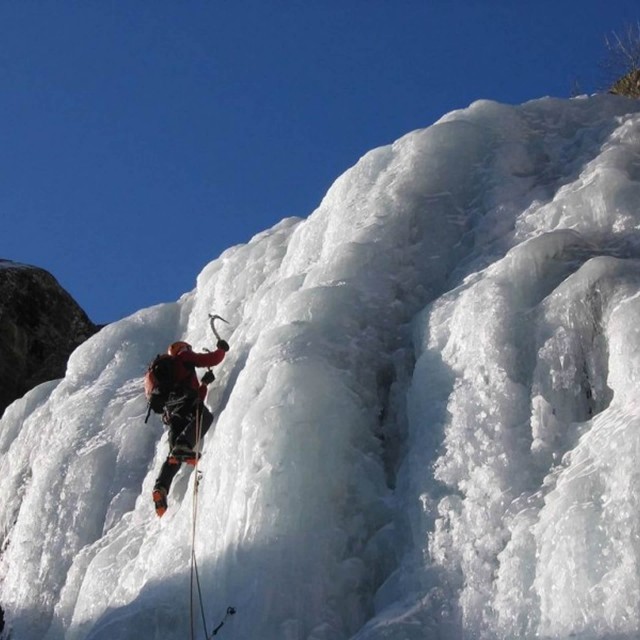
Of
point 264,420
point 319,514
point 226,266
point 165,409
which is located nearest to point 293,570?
point 319,514

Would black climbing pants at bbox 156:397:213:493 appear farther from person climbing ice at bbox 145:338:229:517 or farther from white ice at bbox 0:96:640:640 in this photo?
white ice at bbox 0:96:640:640

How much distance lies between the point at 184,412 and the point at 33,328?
7.40m

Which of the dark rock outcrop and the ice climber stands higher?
the dark rock outcrop

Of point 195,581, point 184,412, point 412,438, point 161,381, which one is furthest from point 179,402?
point 412,438

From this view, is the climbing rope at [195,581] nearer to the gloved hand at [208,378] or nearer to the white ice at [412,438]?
the white ice at [412,438]

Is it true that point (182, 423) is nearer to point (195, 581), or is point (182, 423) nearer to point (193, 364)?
point (193, 364)

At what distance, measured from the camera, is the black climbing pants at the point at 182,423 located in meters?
9.30

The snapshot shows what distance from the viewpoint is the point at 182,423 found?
949 cm

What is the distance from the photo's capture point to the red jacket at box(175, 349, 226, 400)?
976 cm

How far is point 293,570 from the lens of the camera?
7148 millimetres

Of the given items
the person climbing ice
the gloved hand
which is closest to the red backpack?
the person climbing ice

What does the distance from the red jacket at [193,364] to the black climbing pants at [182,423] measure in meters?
0.24

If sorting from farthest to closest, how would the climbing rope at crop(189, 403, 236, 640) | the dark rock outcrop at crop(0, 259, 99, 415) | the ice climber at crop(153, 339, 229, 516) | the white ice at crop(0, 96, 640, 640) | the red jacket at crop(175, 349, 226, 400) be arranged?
the dark rock outcrop at crop(0, 259, 99, 415)
the red jacket at crop(175, 349, 226, 400)
the ice climber at crop(153, 339, 229, 516)
the climbing rope at crop(189, 403, 236, 640)
the white ice at crop(0, 96, 640, 640)

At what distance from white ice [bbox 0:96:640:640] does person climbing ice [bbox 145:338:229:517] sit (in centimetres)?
14
